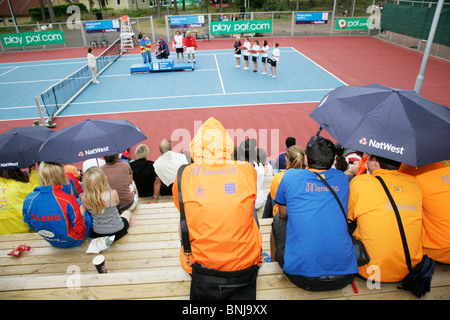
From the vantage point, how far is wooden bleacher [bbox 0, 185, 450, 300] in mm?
2920

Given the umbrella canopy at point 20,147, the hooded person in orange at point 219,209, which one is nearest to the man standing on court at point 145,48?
the umbrella canopy at point 20,147

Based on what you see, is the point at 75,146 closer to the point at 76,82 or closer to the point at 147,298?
the point at 147,298

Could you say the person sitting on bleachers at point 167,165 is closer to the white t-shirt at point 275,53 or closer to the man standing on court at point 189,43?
the white t-shirt at point 275,53

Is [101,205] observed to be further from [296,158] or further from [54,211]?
[296,158]

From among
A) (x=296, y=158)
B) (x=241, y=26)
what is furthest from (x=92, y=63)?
(x=241, y=26)

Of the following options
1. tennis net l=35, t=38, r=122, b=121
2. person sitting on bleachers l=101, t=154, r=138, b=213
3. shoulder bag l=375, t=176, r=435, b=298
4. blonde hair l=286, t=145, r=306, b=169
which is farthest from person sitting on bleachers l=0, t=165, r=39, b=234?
tennis net l=35, t=38, r=122, b=121

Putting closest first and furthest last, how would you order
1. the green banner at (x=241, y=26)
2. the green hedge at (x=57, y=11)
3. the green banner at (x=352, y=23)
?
the green banner at (x=241, y=26) → the green banner at (x=352, y=23) → the green hedge at (x=57, y=11)

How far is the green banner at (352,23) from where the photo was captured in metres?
26.3

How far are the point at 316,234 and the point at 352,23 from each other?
29.1 metres

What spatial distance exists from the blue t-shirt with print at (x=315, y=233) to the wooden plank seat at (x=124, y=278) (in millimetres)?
364

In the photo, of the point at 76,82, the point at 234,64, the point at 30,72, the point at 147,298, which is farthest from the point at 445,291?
the point at 30,72

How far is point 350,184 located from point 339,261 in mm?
809

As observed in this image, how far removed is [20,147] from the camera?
473cm

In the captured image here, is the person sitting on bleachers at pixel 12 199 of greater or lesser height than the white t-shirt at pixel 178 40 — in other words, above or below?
below
